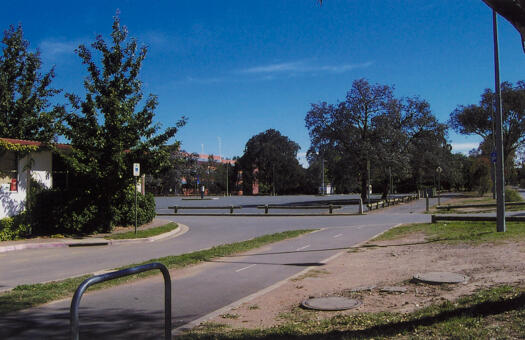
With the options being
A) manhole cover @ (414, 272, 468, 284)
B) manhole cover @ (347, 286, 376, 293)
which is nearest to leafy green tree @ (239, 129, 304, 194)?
manhole cover @ (414, 272, 468, 284)

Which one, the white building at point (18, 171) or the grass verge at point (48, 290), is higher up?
the white building at point (18, 171)

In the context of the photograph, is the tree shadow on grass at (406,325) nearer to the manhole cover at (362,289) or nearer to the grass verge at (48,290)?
the manhole cover at (362,289)

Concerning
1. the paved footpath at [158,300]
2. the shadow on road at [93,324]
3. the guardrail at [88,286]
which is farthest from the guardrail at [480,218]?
the guardrail at [88,286]

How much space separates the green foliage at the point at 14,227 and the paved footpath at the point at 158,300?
8.70 m

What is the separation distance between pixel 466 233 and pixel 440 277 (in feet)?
24.5

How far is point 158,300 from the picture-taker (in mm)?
7371

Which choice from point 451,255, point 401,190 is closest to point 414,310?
point 451,255

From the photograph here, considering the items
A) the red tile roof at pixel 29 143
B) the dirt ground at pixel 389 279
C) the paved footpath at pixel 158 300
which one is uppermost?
the red tile roof at pixel 29 143

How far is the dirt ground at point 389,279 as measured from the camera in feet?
20.7

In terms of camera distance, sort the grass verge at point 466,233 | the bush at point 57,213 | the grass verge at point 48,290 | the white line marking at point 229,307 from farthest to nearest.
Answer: the bush at point 57,213 → the grass verge at point 466,233 → the grass verge at point 48,290 → the white line marking at point 229,307

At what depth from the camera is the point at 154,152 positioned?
59.9ft

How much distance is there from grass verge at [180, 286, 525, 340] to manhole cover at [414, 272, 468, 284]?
3.97ft

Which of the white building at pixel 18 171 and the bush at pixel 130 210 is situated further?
the bush at pixel 130 210

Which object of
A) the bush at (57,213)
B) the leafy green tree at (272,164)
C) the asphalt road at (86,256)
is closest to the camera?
the asphalt road at (86,256)
